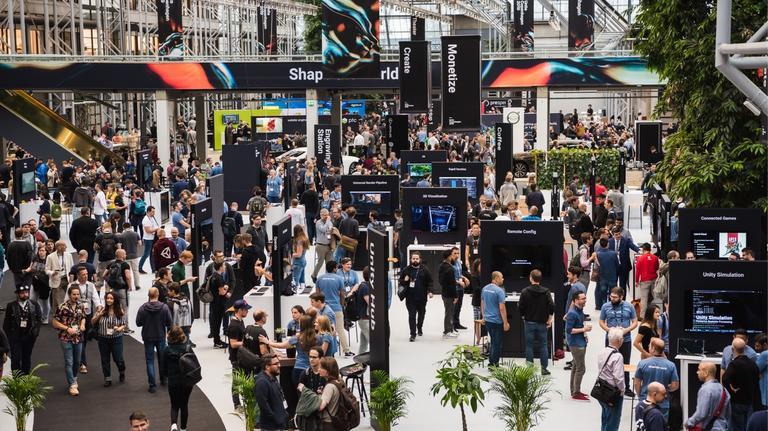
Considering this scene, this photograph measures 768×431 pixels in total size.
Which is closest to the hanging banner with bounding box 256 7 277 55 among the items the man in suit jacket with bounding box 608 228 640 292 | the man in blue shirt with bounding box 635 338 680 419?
the man in suit jacket with bounding box 608 228 640 292

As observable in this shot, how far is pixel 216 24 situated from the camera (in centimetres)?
7869

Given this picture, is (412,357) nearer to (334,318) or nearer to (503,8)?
(334,318)

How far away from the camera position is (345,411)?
37.4ft

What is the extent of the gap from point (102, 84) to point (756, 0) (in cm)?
2606

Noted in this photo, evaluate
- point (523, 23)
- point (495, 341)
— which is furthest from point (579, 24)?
point (495, 341)

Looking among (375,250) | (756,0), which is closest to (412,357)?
(375,250)

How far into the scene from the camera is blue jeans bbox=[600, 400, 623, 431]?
12531mm

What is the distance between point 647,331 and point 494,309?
2667mm

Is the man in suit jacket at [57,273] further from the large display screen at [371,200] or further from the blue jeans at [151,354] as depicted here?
the large display screen at [371,200]

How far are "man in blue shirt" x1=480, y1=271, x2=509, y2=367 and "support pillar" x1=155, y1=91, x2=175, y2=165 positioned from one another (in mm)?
26599

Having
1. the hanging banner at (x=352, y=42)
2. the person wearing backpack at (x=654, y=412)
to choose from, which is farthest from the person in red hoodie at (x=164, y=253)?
the person wearing backpack at (x=654, y=412)

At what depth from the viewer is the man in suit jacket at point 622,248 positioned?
1922cm

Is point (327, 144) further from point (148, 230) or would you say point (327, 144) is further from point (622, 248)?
point (622, 248)

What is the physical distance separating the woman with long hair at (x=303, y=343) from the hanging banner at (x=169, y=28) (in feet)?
94.0
